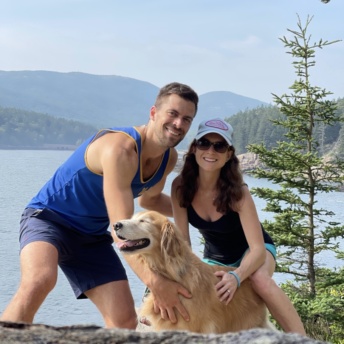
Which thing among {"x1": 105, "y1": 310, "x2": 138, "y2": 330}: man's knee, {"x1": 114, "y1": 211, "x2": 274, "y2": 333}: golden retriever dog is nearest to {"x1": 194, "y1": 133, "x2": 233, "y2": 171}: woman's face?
{"x1": 114, "y1": 211, "x2": 274, "y2": 333}: golden retriever dog

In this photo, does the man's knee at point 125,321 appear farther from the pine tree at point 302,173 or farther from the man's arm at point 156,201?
the pine tree at point 302,173

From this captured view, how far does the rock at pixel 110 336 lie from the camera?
1.12m

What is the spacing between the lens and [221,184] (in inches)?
168

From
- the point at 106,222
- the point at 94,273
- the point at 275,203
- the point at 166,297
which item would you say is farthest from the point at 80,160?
the point at 275,203

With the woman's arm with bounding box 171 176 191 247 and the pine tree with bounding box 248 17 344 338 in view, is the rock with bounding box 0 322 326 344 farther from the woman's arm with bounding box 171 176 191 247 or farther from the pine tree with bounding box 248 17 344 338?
the pine tree with bounding box 248 17 344 338

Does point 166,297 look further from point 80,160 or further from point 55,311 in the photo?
point 55,311

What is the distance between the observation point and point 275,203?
13891 mm

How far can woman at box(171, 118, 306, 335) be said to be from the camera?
4098 millimetres

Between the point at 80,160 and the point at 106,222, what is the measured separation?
546 mm

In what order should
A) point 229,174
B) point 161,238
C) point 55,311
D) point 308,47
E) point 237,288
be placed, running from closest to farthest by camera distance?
point 161,238
point 237,288
point 229,174
point 308,47
point 55,311

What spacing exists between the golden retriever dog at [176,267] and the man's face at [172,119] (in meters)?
0.56

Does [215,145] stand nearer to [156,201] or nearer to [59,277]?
[156,201]

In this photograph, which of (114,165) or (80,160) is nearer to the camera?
(114,165)

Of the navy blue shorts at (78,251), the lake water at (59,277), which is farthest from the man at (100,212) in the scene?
the lake water at (59,277)
